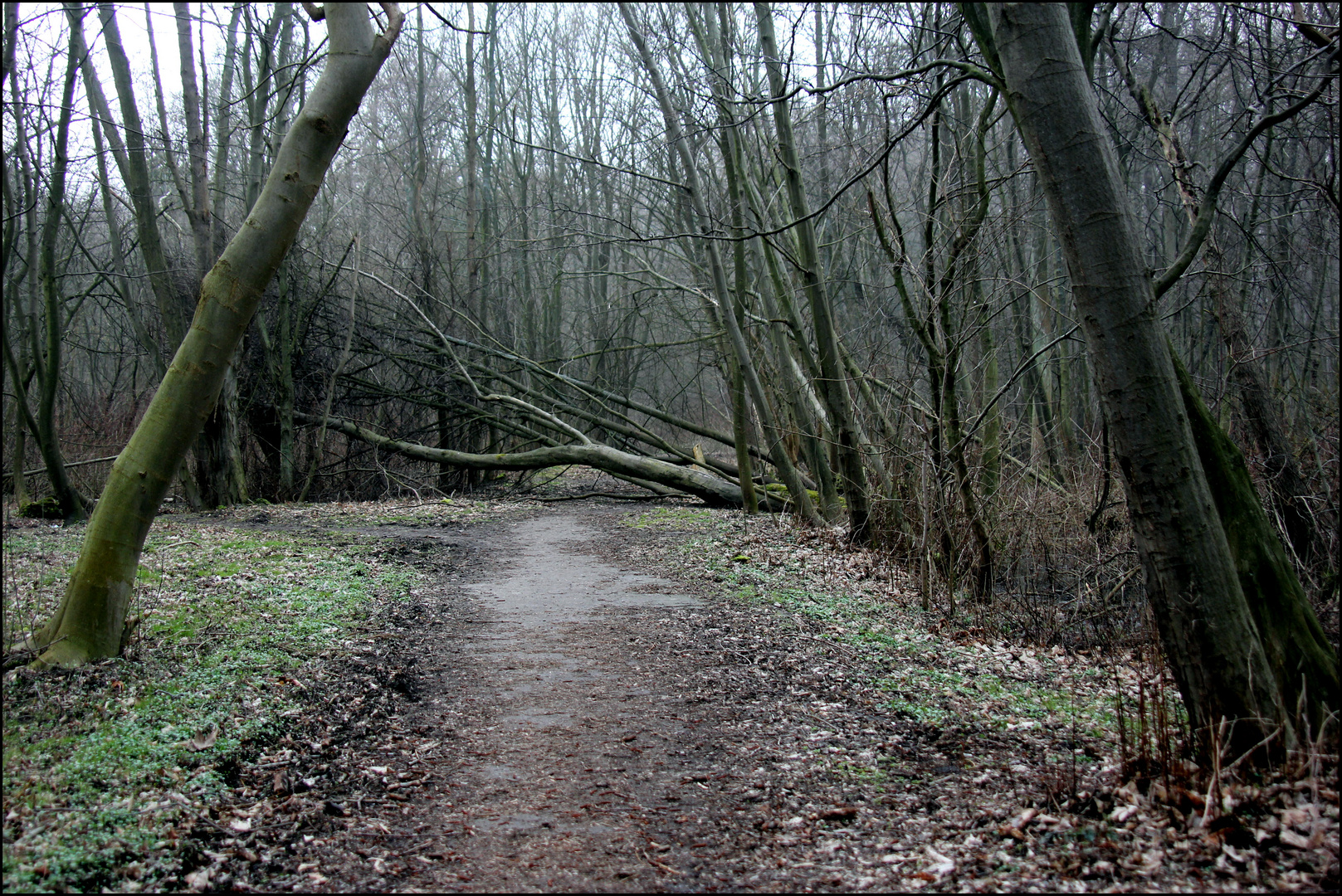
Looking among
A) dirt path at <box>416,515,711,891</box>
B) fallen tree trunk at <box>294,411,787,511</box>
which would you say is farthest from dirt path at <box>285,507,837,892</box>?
fallen tree trunk at <box>294,411,787,511</box>

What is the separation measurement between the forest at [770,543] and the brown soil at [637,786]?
0.03 meters

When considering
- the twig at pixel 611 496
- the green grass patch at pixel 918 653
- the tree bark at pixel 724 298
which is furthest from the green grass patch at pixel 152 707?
the twig at pixel 611 496

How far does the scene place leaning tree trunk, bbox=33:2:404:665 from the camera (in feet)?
14.4

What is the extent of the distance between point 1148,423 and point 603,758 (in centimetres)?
269

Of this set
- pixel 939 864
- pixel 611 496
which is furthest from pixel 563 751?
pixel 611 496

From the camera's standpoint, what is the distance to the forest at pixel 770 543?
121 inches

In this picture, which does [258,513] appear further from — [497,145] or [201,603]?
[497,145]

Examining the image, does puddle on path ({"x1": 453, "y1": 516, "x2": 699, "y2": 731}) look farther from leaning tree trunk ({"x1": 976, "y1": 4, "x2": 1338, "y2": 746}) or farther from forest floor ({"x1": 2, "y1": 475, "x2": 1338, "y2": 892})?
leaning tree trunk ({"x1": 976, "y1": 4, "x2": 1338, "y2": 746})

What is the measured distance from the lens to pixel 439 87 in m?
23.8

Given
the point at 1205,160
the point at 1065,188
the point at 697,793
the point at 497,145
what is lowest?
the point at 697,793

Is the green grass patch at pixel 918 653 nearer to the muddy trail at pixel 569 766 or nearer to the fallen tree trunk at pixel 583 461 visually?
the muddy trail at pixel 569 766

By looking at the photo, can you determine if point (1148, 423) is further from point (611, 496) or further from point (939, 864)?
point (611, 496)

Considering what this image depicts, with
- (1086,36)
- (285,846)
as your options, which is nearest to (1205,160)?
(1086,36)

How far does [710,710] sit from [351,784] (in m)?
1.83
